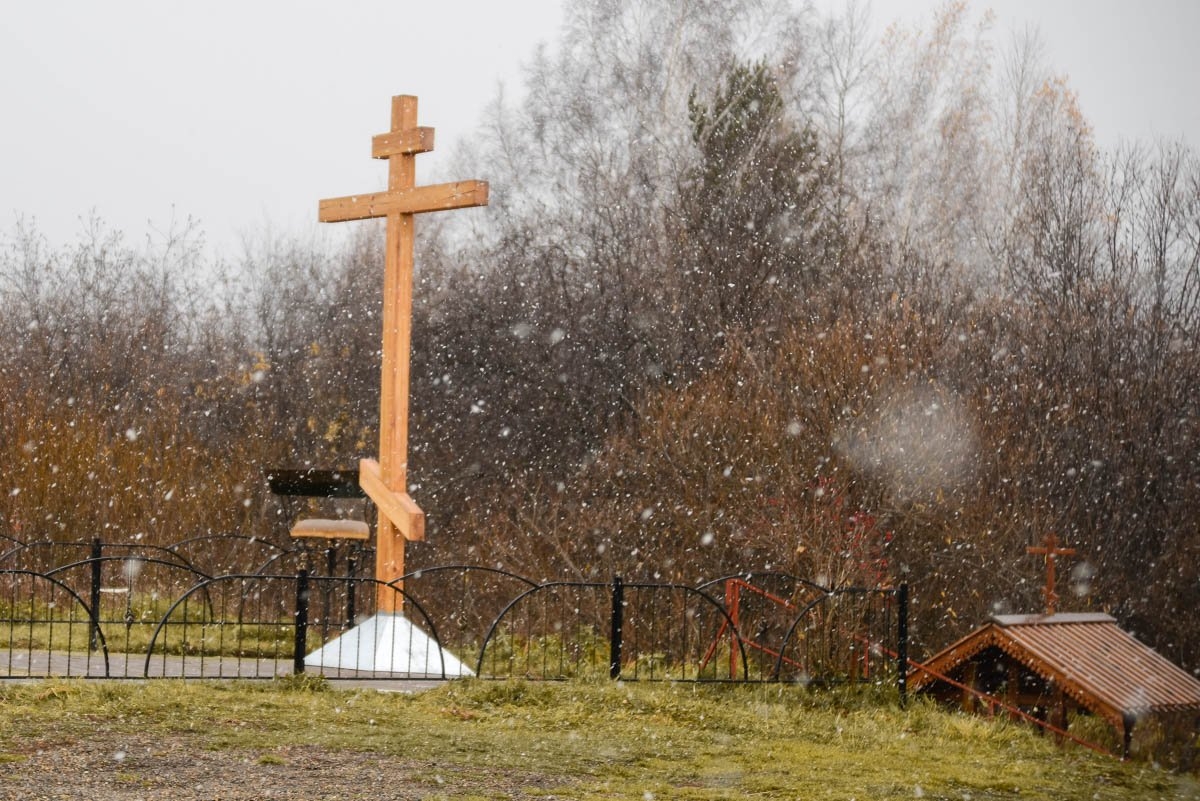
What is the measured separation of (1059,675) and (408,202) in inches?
222

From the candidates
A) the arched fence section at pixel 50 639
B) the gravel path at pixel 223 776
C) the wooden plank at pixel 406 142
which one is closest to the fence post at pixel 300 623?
the arched fence section at pixel 50 639

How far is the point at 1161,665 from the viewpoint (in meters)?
11.3

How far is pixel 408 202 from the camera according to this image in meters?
10.1

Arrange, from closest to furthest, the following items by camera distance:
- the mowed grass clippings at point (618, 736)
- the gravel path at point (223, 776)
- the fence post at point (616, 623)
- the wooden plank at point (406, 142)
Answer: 1. the gravel path at point (223, 776)
2. the mowed grass clippings at point (618, 736)
3. the fence post at point (616, 623)
4. the wooden plank at point (406, 142)

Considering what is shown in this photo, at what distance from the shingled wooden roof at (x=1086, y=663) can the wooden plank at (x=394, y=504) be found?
4268mm

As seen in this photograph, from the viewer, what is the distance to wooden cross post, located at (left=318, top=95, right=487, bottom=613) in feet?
32.5

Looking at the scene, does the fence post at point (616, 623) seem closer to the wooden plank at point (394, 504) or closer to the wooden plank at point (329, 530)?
the wooden plank at point (394, 504)

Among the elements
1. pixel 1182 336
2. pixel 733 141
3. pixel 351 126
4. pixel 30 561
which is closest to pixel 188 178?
pixel 351 126

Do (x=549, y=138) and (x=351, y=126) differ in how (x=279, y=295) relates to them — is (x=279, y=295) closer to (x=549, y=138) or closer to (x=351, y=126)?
(x=549, y=138)

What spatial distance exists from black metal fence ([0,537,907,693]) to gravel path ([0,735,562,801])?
183cm

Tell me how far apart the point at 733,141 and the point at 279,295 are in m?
9.54

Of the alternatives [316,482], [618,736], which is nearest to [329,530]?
[316,482]

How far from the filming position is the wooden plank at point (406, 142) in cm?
1005

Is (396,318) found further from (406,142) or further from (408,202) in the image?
(406,142)
